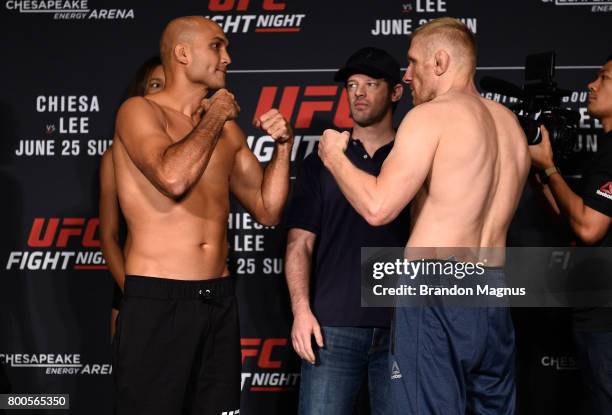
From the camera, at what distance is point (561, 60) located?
3.51 meters

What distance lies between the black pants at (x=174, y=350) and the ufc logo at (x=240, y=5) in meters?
1.57

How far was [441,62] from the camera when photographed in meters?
2.36

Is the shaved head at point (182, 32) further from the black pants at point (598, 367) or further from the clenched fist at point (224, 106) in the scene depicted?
the black pants at point (598, 367)

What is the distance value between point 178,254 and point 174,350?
28 centimetres

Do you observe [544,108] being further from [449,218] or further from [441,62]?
[449,218]

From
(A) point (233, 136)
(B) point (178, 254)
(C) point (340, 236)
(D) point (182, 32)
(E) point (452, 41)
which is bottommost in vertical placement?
(B) point (178, 254)

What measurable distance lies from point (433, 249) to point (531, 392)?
1.55m

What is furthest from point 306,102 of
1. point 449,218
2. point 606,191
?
point 449,218

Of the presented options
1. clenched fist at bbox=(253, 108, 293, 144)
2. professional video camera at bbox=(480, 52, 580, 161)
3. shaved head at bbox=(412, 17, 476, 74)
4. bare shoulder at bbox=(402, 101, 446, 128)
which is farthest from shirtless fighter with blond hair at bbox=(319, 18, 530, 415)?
professional video camera at bbox=(480, 52, 580, 161)

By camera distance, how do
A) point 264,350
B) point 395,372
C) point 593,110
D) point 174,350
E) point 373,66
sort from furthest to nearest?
point 264,350
point 593,110
point 373,66
point 174,350
point 395,372

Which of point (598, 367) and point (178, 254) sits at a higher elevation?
point (178, 254)

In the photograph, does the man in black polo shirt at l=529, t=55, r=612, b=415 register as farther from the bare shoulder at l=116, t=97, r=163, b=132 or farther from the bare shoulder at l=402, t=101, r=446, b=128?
the bare shoulder at l=116, t=97, r=163, b=132

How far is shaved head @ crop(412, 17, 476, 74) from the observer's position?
236 cm

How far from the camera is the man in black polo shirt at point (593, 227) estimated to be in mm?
2721
